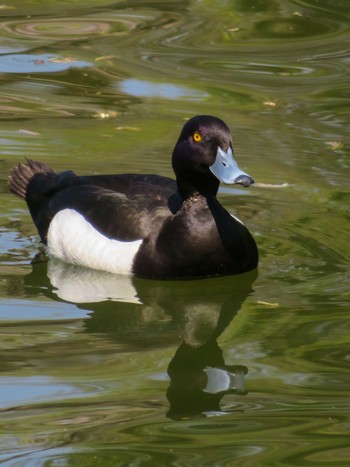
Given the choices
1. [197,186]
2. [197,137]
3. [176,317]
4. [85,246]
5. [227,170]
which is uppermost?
[197,137]

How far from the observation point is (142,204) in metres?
8.59

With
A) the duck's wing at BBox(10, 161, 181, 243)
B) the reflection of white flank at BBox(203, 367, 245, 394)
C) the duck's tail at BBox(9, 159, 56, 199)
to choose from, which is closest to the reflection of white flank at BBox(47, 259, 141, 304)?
the duck's wing at BBox(10, 161, 181, 243)

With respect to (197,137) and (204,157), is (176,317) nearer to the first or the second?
(204,157)

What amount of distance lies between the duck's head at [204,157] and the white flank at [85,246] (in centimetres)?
55

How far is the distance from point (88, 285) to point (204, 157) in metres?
1.15

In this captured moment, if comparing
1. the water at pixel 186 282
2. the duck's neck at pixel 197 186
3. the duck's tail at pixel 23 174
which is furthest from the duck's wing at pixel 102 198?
the water at pixel 186 282

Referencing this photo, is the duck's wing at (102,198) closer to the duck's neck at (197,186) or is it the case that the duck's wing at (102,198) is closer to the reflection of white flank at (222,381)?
the duck's neck at (197,186)

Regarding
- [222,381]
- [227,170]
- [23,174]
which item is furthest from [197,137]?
[222,381]

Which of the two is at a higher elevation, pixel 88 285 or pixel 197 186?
pixel 197 186

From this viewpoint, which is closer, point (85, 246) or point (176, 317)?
point (176, 317)

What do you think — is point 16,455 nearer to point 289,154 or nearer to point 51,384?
point 51,384

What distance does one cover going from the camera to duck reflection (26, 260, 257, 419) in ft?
21.5

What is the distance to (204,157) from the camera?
27.0 feet

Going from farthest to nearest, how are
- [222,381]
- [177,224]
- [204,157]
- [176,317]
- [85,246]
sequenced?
[85,246] → [177,224] → [204,157] → [176,317] → [222,381]
